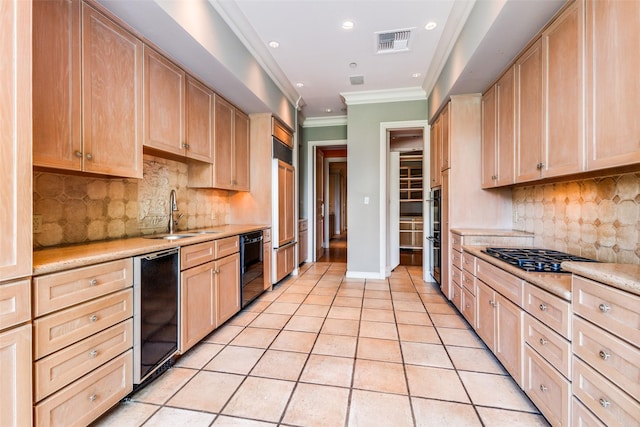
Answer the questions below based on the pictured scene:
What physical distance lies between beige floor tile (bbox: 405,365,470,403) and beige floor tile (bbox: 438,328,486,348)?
0.46 m

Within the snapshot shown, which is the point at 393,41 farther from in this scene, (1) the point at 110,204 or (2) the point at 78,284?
(2) the point at 78,284

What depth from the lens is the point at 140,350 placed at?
1676 mm

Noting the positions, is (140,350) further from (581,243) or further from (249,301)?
(581,243)

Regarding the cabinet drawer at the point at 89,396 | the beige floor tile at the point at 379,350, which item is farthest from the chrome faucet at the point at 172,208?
the beige floor tile at the point at 379,350

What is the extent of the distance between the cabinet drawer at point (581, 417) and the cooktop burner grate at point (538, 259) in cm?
66

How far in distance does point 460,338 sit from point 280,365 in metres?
1.54

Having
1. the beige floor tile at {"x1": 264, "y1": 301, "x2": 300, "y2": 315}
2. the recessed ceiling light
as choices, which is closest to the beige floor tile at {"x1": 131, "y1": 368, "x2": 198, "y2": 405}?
the beige floor tile at {"x1": 264, "y1": 301, "x2": 300, "y2": 315}

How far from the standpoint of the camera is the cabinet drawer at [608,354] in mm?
976

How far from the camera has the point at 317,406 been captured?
1604 millimetres

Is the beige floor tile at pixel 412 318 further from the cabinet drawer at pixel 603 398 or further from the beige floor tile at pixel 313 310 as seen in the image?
the cabinet drawer at pixel 603 398

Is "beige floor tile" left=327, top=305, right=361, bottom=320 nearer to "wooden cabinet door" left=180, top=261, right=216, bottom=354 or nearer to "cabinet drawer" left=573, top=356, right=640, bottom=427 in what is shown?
"wooden cabinet door" left=180, top=261, right=216, bottom=354

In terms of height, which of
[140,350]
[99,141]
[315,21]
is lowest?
[140,350]

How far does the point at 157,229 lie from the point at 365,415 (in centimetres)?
224

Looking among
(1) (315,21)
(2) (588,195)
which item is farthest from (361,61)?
(2) (588,195)
